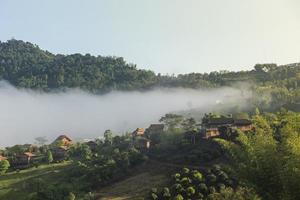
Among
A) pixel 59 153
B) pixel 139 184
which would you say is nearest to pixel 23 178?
pixel 59 153

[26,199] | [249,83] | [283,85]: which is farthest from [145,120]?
[26,199]

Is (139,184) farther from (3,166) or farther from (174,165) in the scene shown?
(3,166)

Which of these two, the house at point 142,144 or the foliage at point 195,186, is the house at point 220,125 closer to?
the house at point 142,144

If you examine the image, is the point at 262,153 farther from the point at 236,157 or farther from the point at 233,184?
the point at 233,184

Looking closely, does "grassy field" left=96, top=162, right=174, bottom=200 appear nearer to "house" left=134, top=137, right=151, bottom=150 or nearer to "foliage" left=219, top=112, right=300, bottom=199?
"house" left=134, top=137, right=151, bottom=150

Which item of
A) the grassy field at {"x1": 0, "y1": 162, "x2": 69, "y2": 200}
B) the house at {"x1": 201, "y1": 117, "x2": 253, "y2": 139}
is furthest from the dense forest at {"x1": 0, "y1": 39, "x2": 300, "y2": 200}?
the house at {"x1": 201, "y1": 117, "x2": 253, "y2": 139}

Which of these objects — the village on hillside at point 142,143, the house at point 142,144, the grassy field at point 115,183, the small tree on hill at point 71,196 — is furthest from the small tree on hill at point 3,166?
the small tree on hill at point 71,196
